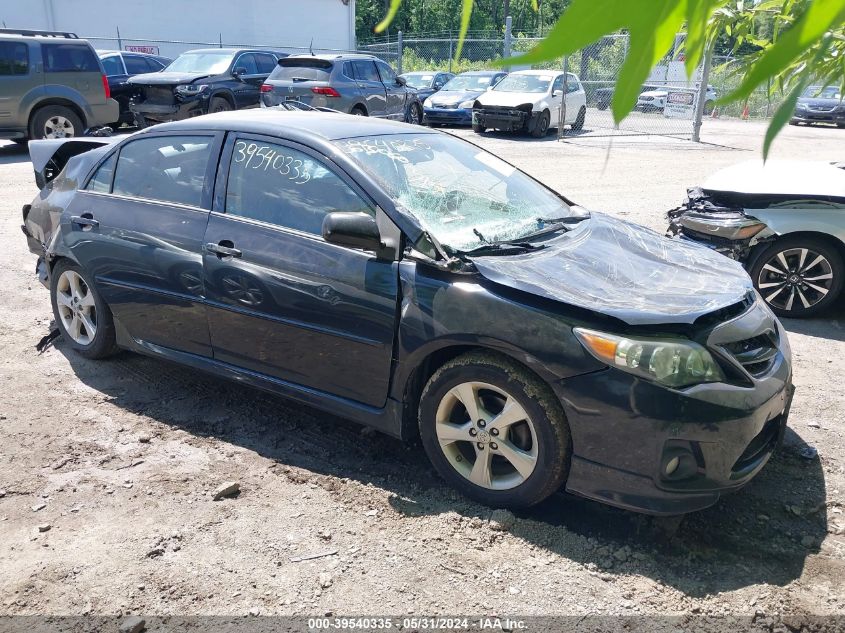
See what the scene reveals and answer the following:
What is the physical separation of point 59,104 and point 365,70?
652 centimetres

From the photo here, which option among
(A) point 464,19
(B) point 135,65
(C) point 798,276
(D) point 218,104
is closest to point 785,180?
(C) point 798,276

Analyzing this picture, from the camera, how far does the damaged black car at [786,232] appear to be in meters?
Answer: 5.74

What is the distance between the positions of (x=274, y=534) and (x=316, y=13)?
36.6 metres

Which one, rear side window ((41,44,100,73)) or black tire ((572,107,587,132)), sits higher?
rear side window ((41,44,100,73))

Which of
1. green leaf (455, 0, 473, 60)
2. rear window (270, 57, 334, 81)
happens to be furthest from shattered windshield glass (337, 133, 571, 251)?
rear window (270, 57, 334, 81)

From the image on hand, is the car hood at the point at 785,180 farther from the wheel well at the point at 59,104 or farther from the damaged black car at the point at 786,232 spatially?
the wheel well at the point at 59,104

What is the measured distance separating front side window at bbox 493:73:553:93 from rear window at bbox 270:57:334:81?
16.2 ft

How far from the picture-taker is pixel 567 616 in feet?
8.62

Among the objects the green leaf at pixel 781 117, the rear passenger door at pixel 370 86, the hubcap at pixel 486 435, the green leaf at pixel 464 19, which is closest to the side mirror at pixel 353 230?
the hubcap at pixel 486 435

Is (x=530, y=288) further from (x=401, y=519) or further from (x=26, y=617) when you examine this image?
(x=26, y=617)

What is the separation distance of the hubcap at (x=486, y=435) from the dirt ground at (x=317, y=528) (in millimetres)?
197

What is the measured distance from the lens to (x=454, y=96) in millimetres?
19938

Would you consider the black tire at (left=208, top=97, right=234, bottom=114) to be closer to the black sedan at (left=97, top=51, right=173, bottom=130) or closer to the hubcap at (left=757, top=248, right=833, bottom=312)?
the black sedan at (left=97, top=51, right=173, bottom=130)

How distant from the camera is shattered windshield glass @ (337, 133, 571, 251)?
11.6 ft
